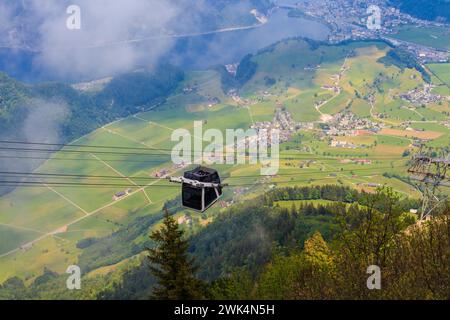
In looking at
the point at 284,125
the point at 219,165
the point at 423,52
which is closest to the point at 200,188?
the point at 219,165

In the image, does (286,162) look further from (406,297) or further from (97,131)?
(406,297)

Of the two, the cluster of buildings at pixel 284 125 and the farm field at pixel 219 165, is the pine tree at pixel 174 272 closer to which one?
the farm field at pixel 219 165

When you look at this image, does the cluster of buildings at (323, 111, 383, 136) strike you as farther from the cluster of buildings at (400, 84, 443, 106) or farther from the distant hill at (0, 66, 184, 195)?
the distant hill at (0, 66, 184, 195)

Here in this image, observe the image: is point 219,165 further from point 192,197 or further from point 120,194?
point 192,197

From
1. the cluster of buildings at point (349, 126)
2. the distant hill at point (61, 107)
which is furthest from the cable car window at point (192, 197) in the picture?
the distant hill at point (61, 107)

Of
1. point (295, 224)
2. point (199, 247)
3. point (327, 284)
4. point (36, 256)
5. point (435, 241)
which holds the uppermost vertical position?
point (435, 241)

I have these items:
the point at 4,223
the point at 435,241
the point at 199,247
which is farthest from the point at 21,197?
the point at 435,241

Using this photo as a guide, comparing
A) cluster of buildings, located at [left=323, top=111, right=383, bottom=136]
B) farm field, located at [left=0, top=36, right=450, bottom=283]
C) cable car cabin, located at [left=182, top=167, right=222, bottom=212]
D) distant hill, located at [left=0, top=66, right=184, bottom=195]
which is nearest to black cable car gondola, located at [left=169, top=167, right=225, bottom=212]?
cable car cabin, located at [left=182, top=167, right=222, bottom=212]
